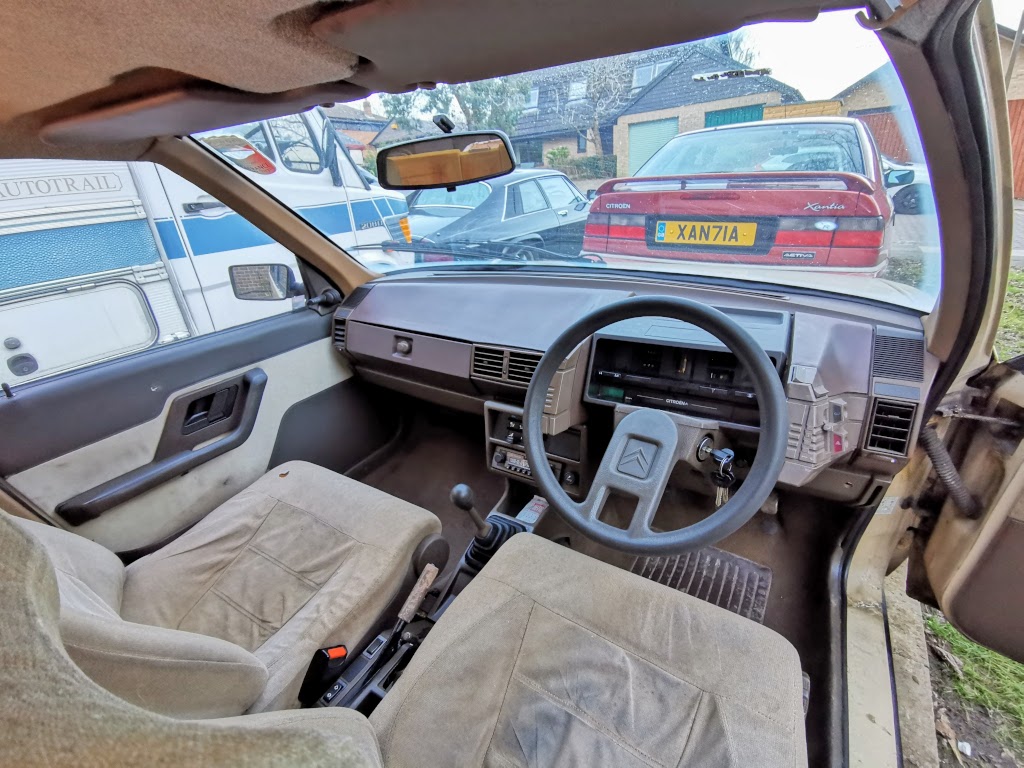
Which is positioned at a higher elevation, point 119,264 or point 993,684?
point 119,264

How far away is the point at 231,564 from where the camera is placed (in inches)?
58.0

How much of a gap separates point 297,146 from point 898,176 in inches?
102

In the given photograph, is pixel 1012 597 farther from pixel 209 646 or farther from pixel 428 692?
pixel 209 646

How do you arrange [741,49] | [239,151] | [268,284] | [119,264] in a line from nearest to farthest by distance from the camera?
[741,49], [239,151], [268,284], [119,264]

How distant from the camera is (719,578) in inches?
72.4

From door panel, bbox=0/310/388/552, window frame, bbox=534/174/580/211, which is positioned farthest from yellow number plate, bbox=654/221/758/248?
door panel, bbox=0/310/388/552

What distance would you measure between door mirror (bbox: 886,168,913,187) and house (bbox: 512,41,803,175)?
282mm

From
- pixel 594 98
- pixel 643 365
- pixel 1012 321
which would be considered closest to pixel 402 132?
pixel 594 98

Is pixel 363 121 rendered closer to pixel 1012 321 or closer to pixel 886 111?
pixel 886 111

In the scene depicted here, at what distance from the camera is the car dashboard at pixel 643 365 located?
1341mm

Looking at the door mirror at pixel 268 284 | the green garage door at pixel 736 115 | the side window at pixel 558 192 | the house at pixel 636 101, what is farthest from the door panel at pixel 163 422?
the green garage door at pixel 736 115

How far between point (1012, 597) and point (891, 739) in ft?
1.59

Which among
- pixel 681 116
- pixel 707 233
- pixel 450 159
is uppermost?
pixel 681 116

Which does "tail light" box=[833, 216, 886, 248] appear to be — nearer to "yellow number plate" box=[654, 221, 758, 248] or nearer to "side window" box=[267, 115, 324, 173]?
"yellow number plate" box=[654, 221, 758, 248]
